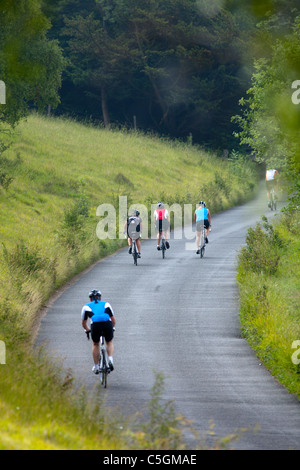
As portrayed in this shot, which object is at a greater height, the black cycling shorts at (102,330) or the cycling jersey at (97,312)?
the cycling jersey at (97,312)

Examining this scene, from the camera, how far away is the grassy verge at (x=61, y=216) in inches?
369

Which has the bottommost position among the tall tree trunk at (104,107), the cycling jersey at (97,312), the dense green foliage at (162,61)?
the cycling jersey at (97,312)

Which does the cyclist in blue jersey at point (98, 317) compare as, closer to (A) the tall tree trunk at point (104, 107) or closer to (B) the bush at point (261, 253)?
(B) the bush at point (261, 253)

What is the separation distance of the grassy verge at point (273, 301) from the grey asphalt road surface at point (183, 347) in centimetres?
31

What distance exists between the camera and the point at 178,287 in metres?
25.1

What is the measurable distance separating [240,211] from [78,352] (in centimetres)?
3073

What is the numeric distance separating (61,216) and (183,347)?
67.4 feet

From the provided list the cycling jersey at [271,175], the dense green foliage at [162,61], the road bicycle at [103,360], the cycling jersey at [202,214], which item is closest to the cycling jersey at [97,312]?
the road bicycle at [103,360]

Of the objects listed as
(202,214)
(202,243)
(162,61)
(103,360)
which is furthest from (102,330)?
(162,61)

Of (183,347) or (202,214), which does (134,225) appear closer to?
(202,214)

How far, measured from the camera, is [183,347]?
17.8 meters

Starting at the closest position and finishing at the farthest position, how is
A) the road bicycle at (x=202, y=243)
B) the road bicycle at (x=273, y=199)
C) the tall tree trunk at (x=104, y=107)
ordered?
1. the road bicycle at (x=202, y=243)
2. the road bicycle at (x=273, y=199)
3. the tall tree trunk at (x=104, y=107)

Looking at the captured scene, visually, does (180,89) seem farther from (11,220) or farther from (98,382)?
(98,382)

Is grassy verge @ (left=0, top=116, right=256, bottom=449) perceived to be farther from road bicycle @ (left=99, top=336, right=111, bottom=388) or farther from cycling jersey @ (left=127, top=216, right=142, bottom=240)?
cycling jersey @ (left=127, top=216, right=142, bottom=240)
